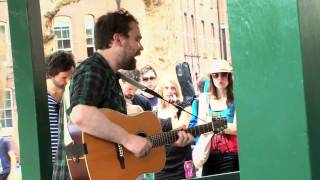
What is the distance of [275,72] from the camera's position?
95cm

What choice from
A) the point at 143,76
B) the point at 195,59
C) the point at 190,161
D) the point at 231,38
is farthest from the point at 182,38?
the point at 231,38

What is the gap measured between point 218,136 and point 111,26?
1.70 m

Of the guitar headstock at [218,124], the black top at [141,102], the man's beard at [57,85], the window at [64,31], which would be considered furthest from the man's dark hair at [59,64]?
the window at [64,31]

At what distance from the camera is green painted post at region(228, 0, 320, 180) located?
0.92 metres

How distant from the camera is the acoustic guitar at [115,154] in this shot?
2535 mm

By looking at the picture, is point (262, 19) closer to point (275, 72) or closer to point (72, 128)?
point (275, 72)

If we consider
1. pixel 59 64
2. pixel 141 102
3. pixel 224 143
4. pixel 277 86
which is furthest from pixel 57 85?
pixel 277 86

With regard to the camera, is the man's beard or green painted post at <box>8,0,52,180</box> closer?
green painted post at <box>8,0,52,180</box>

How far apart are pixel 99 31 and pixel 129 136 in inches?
22.5

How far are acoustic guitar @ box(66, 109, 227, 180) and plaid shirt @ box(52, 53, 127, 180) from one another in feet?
0.16

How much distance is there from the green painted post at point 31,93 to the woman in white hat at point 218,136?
68.8 inches

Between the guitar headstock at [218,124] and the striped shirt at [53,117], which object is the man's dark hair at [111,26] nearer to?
the guitar headstock at [218,124]

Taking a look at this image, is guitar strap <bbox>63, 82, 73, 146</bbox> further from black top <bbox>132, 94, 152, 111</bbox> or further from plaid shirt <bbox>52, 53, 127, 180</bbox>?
black top <bbox>132, 94, 152, 111</bbox>

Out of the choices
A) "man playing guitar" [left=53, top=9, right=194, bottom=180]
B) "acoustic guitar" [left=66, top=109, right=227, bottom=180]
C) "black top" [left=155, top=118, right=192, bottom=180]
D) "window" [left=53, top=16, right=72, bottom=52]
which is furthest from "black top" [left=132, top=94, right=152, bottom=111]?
"window" [left=53, top=16, right=72, bottom=52]
